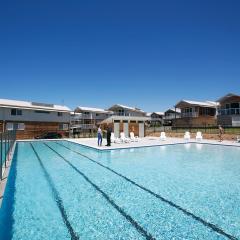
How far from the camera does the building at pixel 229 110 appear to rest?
130ft

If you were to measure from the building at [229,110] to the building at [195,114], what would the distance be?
4.68 meters

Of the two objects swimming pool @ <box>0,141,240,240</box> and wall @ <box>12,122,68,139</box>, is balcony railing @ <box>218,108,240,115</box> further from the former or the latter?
swimming pool @ <box>0,141,240,240</box>

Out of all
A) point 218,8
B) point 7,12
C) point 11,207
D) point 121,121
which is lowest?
point 11,207

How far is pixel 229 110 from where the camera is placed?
41125mm

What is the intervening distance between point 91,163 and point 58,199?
6618 mm

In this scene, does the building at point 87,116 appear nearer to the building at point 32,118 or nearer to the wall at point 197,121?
the building at point 32,118

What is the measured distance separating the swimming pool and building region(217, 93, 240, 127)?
3139 cm

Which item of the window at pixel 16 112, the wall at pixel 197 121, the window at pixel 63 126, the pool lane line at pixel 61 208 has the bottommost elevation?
the pool lane line at pixel 61 208

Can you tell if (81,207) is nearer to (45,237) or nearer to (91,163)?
(45,237)

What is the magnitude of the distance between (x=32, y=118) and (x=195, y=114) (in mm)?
31882

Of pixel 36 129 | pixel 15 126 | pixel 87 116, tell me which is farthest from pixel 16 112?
pixel 87 116

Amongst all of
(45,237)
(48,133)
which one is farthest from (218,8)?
(48,133)

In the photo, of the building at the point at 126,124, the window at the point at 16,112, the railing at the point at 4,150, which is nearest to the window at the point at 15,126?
the window at the point at 16,112

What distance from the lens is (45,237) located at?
4.78m
